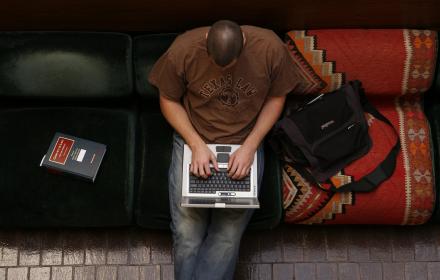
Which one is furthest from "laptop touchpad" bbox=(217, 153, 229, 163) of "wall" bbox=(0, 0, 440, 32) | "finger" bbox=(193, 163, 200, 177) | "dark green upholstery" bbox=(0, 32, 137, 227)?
"wall" bbox=(0, 0, 440, 32)

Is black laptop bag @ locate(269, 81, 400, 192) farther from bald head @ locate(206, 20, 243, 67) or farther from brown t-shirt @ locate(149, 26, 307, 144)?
bald head @ locate(206, 20, 243, 67)

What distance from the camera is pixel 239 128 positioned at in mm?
2723

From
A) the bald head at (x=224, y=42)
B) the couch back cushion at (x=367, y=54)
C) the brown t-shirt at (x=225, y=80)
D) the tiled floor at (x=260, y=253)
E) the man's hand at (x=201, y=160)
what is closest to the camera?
the bald head at (x=224, y=42)

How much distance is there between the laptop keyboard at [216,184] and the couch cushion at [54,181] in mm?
416

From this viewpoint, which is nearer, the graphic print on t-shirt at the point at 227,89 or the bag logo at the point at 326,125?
the graphic print on t-shirt at the point at 227,89

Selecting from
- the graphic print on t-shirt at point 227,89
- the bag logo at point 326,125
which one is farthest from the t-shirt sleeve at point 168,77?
the bag logo at point 326,125

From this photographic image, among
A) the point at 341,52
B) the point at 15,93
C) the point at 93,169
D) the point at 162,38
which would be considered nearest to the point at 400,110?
the point at 341,52

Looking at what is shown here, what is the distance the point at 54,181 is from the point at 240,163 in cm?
104

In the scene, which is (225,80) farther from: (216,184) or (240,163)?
(216,184)

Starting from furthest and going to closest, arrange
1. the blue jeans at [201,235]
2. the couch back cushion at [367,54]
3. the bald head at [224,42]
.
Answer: the couch back cushion at [367,54]
the blue jeans at [201,235]
the bald head at [224,42]

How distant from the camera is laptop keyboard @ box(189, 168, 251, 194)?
103 inches

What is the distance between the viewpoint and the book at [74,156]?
2.74 meters

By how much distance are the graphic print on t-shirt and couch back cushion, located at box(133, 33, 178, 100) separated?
0.42m

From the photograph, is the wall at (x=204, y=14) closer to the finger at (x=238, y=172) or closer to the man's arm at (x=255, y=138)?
the man's arm at (x=255, y=138)
